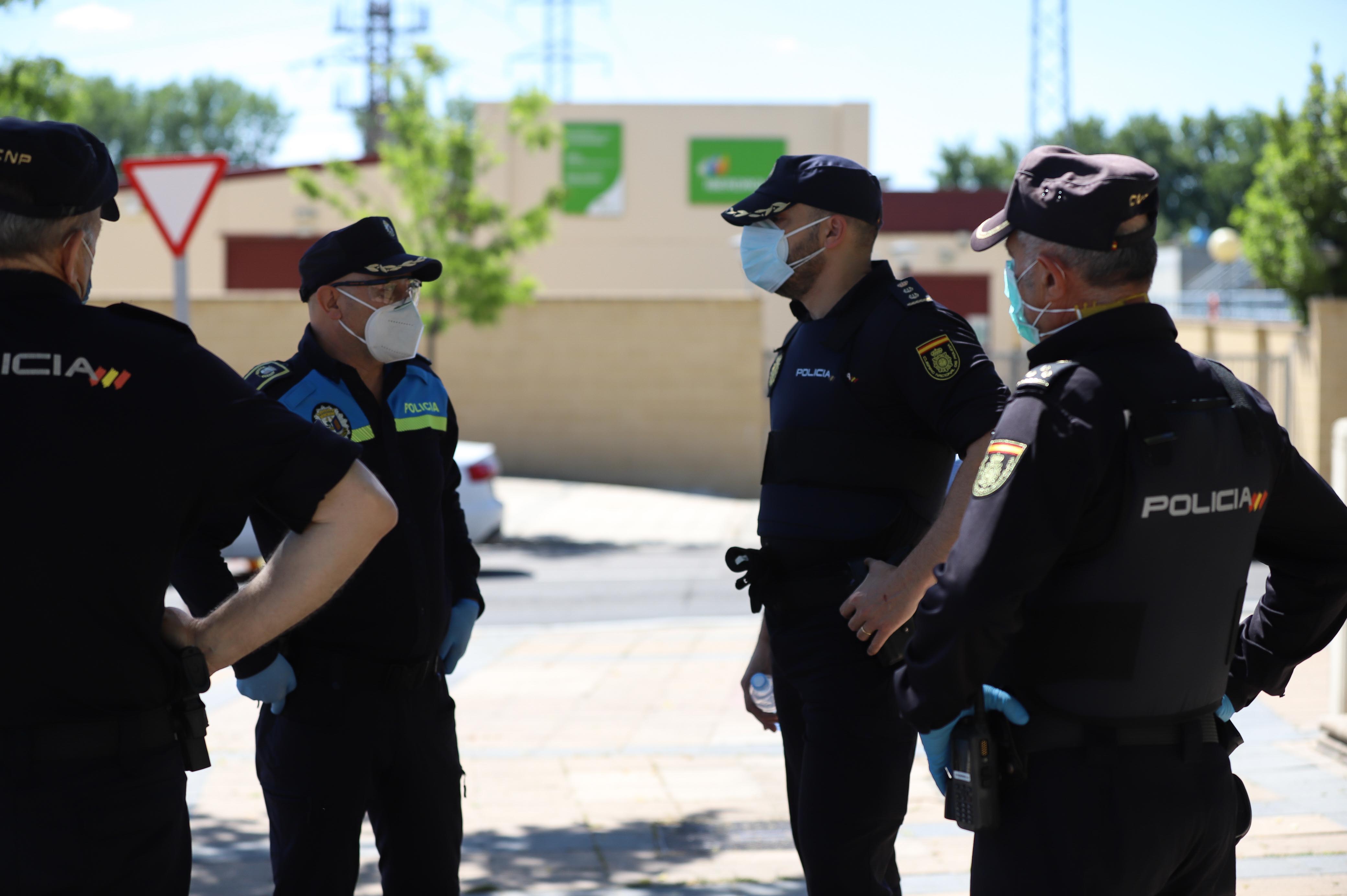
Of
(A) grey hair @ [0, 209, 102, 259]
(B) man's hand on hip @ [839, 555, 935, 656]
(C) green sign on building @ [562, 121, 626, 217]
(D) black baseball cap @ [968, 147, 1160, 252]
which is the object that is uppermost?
(C) green sign on building @ [562, 121, 626, 217]

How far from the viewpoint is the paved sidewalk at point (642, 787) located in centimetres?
460

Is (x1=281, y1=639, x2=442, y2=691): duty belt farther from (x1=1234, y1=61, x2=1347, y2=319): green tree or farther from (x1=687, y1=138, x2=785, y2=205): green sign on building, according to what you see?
(x1=687, y1=138, x2=785, y2=205): green sign on building

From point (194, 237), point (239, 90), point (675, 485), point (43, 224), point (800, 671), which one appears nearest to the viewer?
point (43, 224)

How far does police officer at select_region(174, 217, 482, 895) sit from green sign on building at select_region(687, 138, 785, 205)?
2654 cm

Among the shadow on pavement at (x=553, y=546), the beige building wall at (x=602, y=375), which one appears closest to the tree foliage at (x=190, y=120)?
the beige building wall at (x=602, y=375)

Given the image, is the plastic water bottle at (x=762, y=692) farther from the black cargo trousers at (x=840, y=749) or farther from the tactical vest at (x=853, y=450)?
the tactical vest at (x=853, y=450)

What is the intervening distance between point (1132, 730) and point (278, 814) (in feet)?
6.60

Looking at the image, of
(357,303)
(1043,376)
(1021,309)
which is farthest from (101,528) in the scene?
(1021,309)

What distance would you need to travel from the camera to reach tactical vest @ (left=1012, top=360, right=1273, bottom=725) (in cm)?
230

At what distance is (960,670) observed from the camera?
231 cm

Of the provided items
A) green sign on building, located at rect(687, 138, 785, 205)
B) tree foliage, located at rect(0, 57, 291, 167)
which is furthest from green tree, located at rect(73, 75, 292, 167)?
green sign on building, located at rect(687, 138, 785, 205)

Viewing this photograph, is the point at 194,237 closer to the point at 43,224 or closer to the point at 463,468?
the point at 463,468

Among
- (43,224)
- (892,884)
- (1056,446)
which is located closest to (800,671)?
(892,884)

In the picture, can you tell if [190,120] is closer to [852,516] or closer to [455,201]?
[455,201]
